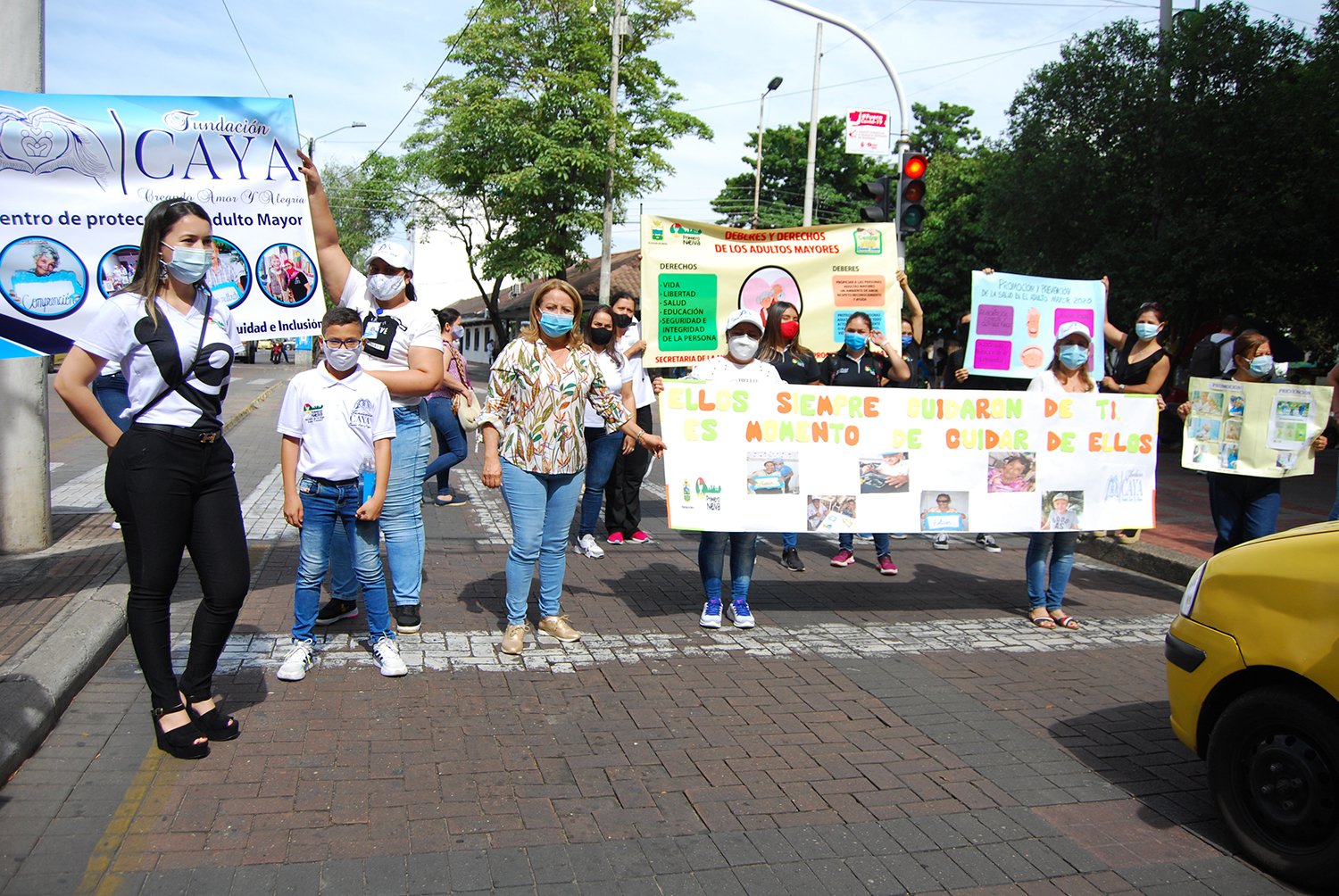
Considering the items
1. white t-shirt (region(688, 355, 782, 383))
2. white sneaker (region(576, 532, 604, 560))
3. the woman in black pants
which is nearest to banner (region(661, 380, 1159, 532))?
white t-shirt (region(688, 355, 782, 383))

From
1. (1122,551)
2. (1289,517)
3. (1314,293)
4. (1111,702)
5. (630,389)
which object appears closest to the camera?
(1111,702)

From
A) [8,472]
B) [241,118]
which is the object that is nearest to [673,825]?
[241,118]

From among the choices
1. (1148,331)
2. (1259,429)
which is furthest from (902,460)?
(1259,429)

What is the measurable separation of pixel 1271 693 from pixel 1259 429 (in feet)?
12.6

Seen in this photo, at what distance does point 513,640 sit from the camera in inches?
216

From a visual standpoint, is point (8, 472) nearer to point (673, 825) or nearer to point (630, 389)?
point (630, 389)

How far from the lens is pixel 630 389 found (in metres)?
6.36

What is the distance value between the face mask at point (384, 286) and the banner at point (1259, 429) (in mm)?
5067

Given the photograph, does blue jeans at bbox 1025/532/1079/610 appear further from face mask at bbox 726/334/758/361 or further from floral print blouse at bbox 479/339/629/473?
floral print blouse at bbox 479/339/629/473

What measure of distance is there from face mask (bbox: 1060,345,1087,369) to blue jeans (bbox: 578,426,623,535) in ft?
10.7

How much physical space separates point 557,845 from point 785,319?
4.21 meters

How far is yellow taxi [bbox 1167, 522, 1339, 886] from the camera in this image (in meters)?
3.37

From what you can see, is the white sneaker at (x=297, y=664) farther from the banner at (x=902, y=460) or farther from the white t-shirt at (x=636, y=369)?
the white t-shirt at (x=636, y=369)

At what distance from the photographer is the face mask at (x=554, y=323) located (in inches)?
216
